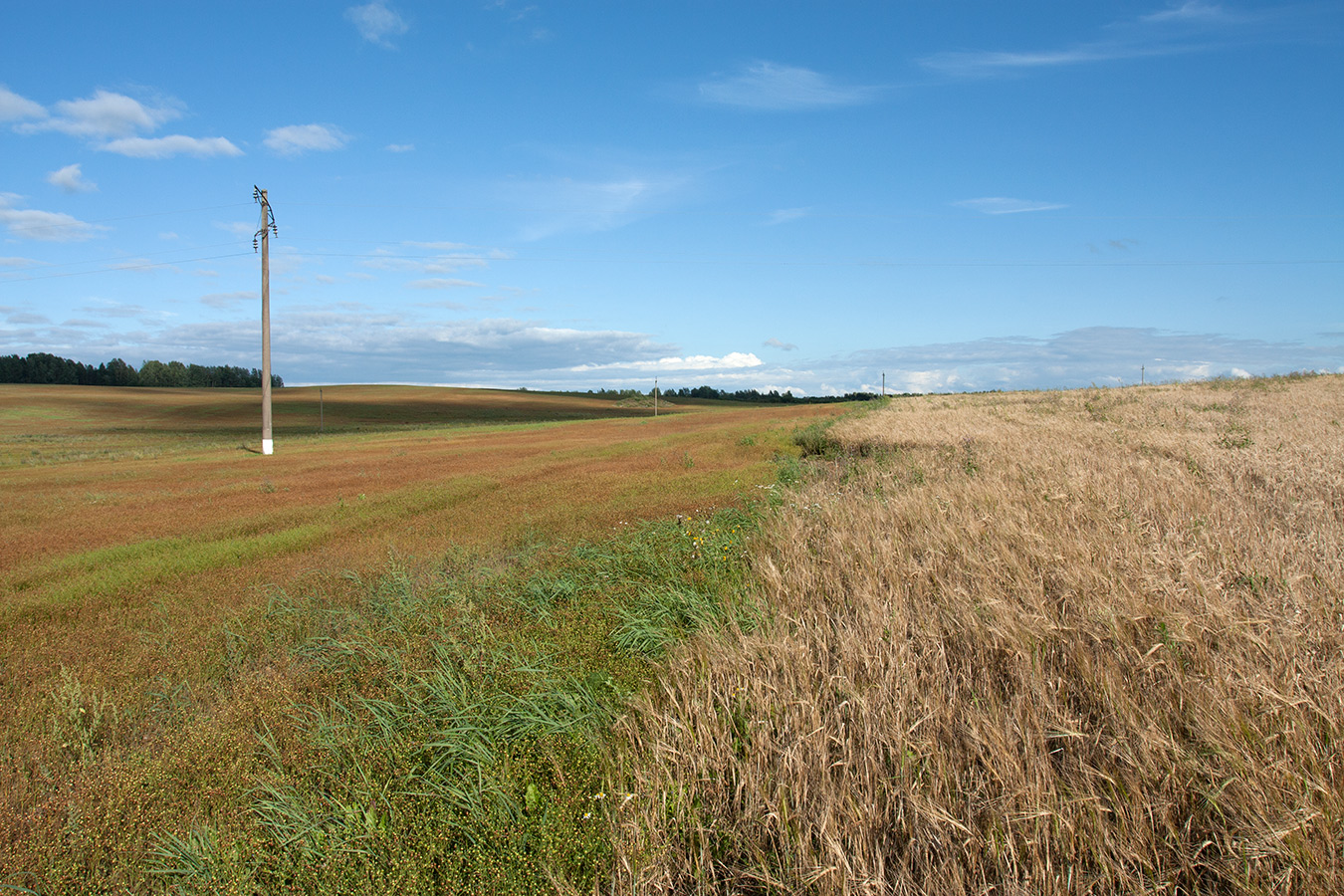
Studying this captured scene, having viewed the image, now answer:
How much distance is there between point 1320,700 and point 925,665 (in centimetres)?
176

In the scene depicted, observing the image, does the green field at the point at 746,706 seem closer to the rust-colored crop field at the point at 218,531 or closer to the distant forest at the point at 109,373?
the rust-colored crop field at the point at 218,531

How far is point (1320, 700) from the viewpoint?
2924 mm

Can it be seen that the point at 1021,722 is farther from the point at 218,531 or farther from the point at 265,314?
the point at 265,314

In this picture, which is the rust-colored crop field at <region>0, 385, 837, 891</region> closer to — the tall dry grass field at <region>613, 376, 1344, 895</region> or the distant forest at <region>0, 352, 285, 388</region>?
the tall dry grass field at <region>613, 376, 1344, 895</region>

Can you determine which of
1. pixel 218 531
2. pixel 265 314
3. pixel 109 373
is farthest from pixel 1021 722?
pixel 109 373

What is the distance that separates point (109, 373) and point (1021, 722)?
575 feet

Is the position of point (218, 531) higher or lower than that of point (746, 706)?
lower

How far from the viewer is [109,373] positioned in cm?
13112

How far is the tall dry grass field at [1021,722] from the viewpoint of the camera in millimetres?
2574

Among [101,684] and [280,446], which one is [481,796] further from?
[280,446]

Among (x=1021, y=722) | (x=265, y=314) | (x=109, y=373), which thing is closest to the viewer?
(x=1021, y=722)

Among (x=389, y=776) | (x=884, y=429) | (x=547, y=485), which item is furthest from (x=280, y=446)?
(x=389, y=776)

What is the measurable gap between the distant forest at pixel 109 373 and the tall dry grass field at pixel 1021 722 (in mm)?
140191

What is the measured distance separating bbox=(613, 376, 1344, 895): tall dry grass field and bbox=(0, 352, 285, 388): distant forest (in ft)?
460
